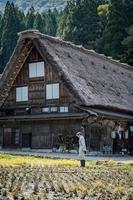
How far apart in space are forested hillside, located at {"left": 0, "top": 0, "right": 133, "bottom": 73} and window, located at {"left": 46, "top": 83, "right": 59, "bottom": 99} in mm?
15442

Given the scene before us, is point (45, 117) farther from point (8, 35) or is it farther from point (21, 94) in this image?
point (8, 35)

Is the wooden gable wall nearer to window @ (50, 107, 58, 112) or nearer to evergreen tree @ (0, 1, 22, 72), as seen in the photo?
window @ (50, 107, 58, 112)

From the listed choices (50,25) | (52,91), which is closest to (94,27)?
(50,25)

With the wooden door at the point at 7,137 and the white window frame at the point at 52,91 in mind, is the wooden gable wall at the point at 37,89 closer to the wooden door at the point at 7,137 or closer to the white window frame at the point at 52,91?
the white window frame at the point at 52,91

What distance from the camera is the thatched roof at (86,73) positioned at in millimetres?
26438

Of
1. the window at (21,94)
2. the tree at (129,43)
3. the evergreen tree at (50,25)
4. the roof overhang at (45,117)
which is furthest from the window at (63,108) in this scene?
the evergreen tree at (50,25)

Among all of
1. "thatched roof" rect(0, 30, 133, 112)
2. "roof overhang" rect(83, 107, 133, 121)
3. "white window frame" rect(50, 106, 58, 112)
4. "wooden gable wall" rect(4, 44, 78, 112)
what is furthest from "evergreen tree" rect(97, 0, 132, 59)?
"white window frame" rect(50, 106, 58, 112)

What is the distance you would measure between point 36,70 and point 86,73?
3157mm

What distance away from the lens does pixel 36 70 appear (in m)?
29.0

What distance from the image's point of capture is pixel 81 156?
16.0 m

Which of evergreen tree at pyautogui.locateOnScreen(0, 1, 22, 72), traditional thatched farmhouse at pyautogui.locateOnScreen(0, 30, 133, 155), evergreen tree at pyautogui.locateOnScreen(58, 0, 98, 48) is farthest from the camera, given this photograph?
evergreen tree at pyautogui.locateOnScreen(0, 1, 22, 72)

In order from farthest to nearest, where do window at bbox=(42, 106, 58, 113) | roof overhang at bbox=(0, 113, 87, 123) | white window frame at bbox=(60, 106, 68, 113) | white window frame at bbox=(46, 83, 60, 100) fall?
window at bbox=(42, 106, 58, 113) → white window frame at bbox=(46, 83, 60, 100) → white window frame at bbox=(60, 106, 68, 113) → roof overhang at bbox=(0, 113, 87, 123)

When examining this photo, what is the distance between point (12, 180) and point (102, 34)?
1555 inches

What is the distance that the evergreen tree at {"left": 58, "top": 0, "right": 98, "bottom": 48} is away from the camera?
163ft
